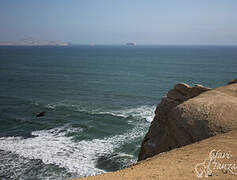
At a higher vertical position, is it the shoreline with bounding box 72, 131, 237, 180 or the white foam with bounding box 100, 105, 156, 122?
the shoreline with bounding box 72, 131, 237, 180

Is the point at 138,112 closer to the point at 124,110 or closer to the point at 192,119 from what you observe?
the point at 124,110

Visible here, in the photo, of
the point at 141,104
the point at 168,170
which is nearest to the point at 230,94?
the point at 168,170

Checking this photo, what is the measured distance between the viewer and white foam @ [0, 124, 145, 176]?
23.4 metres

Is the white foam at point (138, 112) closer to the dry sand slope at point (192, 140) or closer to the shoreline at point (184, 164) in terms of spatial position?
the dry sand slope at point (192, 140)

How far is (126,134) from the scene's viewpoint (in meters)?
30.9

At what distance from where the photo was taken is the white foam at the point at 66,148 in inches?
922

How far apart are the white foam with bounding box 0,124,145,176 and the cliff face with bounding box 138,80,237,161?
625cm

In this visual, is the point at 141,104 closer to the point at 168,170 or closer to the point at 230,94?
the point at 230,94

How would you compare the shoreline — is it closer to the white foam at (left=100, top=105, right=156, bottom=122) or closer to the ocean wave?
the ocean wave

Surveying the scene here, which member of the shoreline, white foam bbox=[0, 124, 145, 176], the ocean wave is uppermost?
the shoreline

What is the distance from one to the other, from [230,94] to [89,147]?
49.1 ft

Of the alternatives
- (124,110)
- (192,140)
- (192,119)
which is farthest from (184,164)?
(124,110)

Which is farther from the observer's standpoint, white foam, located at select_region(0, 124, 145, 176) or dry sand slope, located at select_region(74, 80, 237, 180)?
white foam, located at select_region(0, 124, 145, 176)

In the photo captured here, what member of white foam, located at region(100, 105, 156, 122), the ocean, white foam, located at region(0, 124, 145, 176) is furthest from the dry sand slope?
white foam, located at region(100, 105, 156, 122)
